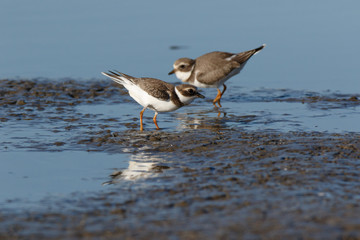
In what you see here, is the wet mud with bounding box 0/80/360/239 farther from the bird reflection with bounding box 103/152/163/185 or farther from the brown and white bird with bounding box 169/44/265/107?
the brown and white bird with bounding box 169/44/265/107

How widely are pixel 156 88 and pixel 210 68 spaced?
3.54 metres

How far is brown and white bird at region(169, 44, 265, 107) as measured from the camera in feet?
49.2

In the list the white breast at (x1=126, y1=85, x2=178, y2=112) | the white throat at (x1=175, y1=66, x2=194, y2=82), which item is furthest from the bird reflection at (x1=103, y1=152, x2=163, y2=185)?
the white throat at (x1=175, y1=66, x2=194, y2=82)

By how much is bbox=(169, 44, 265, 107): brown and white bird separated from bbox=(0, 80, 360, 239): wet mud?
248 centimetres

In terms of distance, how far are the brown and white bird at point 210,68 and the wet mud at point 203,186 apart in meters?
2.48

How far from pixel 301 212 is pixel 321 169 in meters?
1.92

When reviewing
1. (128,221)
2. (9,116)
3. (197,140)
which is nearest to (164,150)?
(197,140)

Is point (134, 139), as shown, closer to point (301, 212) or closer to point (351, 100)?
point (301, 212)

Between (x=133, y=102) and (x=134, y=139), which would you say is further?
(x=133, y=102)

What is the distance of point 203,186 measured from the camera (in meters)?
7.77

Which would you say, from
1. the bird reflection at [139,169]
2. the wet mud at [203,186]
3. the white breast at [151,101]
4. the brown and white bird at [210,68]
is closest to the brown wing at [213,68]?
the brown and white bird at [210,68]

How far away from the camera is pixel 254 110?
534 inches

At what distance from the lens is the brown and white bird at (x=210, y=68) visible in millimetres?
14984

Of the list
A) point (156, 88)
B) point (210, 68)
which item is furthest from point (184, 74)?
point (156, 88)
